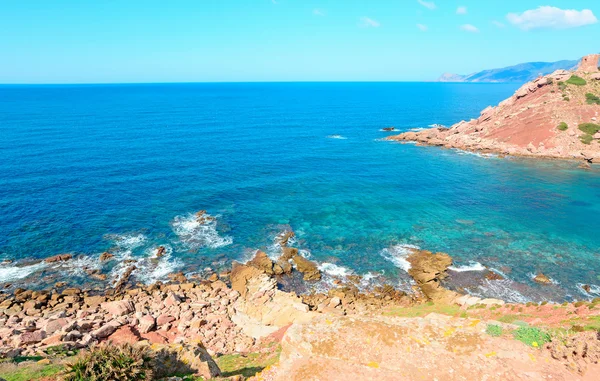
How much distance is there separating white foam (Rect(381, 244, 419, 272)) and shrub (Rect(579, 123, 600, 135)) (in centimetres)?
8302

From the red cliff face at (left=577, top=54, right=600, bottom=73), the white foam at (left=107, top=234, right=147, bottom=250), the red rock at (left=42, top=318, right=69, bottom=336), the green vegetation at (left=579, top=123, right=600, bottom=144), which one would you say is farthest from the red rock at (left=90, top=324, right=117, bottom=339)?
the red cliff face at (left=577, top=54, right=600, bottom=73)

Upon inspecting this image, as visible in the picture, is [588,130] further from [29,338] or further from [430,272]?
[29,338]

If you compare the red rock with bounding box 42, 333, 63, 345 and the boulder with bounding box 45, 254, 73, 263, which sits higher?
the red rock with bounding box 42, 333, 63, 345

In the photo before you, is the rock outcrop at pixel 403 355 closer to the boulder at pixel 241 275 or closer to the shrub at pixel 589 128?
the boulder at pixel 241 275

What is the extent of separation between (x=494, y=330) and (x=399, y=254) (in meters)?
27.3

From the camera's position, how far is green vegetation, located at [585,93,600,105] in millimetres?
106544

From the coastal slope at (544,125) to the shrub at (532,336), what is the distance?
92.7m

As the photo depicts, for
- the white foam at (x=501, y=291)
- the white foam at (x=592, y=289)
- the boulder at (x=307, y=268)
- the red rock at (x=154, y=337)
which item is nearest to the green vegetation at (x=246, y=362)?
the red rock at (x=154, y=337)

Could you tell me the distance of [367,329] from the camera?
22.6m

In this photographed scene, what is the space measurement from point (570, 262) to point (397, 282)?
24.6 meters

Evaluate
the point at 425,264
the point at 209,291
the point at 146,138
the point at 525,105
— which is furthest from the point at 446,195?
the point at 146,138

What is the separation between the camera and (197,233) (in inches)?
2192

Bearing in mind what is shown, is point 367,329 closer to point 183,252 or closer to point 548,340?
point 548,340

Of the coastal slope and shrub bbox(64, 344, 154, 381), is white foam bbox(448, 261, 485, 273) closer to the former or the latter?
shrub bbox(64, 344, 154, 381)
